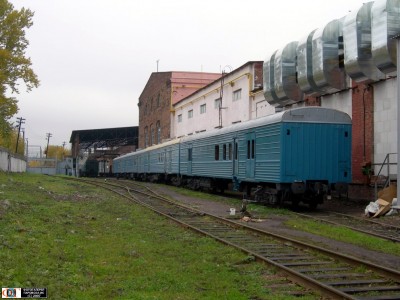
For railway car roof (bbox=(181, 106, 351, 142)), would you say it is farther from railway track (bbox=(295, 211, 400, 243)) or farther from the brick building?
the brick building

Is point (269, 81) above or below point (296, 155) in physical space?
above

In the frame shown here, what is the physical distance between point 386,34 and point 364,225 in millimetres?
6828

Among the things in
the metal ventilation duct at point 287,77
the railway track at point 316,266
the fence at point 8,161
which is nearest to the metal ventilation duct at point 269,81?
the metal ventilation duct at point 287,77

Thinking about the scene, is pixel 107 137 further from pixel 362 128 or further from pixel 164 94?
pixel 362 128

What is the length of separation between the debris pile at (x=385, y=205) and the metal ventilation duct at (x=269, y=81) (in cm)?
1042

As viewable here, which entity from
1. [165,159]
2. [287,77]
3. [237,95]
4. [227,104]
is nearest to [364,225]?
[287,77]

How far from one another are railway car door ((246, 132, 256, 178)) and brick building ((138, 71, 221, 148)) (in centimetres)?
3185

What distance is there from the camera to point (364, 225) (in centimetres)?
1294

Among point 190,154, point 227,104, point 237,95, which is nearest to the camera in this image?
point 190,154

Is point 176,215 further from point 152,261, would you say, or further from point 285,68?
point 285,68

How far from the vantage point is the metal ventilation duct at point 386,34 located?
52.9ft

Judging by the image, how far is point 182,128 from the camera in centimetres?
4631

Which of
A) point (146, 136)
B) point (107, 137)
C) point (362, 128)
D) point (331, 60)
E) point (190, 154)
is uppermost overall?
point (107, 137)

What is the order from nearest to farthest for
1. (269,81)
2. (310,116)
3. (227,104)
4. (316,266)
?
1. (316,266)
2. (310,116)
3. (269,81)
4. (227,104)
